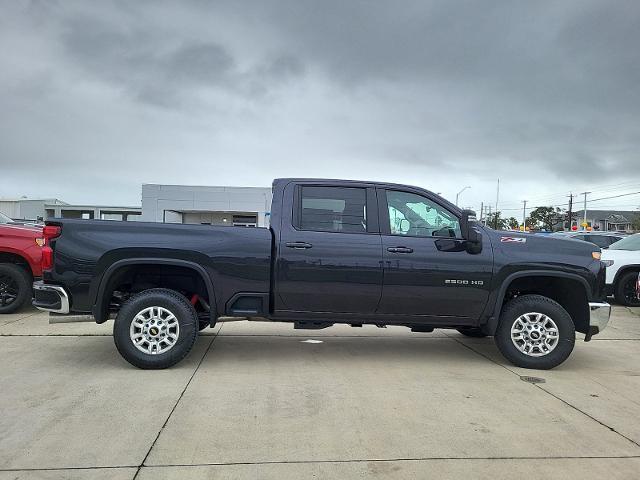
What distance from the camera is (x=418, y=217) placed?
5559 mm

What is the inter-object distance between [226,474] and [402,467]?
1102 millimetres

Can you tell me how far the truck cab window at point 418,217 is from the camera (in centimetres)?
550

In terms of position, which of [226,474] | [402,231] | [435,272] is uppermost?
[402,231]

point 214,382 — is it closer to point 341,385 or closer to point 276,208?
point 341,385

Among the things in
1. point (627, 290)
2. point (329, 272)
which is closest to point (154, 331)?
point (329, 272)

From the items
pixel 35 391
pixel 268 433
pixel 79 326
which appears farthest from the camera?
pixel 79 326

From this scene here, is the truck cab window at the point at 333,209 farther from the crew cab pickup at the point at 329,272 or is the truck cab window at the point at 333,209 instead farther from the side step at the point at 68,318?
the side step at the point at 68,318

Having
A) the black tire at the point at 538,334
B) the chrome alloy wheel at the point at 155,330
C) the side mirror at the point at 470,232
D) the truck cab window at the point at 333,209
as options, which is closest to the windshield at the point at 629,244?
the black tire at the point at 538,334

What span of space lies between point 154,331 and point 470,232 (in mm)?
3358

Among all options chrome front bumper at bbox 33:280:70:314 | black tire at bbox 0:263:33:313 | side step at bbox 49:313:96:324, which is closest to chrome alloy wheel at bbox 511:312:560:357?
side step at bbox 49:313:96:324

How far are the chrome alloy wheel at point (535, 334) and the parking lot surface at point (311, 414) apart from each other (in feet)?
0.84

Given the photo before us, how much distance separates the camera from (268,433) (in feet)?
12.3

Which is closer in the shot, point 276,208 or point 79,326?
point 276,208

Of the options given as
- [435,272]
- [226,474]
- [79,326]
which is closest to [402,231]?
[435,272]
